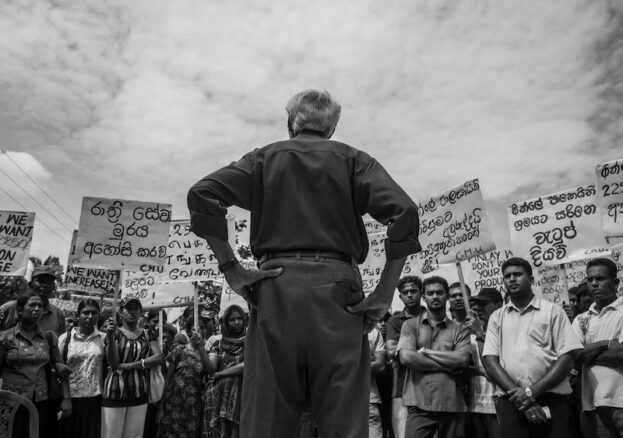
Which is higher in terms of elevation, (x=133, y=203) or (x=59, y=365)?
(x=133, y=203)

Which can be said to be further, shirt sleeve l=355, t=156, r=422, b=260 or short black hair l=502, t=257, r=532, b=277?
short black hair l=502, t=257, r=532, b=277

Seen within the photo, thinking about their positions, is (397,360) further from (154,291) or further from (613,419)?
(154,291)

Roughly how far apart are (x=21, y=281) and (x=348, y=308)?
27.9 metres

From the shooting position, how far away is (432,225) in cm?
830

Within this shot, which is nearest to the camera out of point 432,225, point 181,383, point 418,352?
point 418,352

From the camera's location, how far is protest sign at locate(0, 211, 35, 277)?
8.91 meters

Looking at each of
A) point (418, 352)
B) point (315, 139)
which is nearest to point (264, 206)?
point (315, 139)

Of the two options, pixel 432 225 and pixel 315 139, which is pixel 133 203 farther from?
pixel 315 139

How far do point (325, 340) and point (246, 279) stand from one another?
431mm

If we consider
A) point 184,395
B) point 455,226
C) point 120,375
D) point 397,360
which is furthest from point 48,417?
point 455,226

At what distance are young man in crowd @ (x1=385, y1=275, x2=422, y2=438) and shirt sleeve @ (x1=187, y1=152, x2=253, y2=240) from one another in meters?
4.35

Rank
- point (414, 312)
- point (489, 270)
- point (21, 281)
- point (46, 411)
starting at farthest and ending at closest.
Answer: point (21, 281) < point (489, 270) < point (414, 312) < point (46, 411)

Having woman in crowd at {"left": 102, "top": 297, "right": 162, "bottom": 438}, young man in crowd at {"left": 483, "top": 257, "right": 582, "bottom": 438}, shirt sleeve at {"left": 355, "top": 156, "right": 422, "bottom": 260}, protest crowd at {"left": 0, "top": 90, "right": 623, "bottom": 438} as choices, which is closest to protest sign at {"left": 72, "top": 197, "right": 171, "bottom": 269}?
protest crowd at {"left": 0, "top": 90, "right": 623, "bottom": 438}

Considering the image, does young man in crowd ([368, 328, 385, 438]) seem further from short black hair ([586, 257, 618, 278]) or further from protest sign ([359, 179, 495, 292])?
short black hair ([586, 257, 618, 278])
